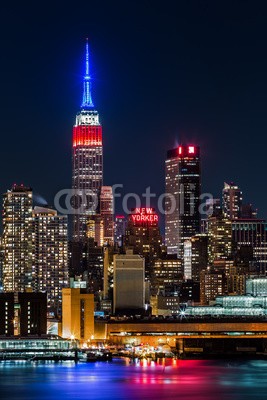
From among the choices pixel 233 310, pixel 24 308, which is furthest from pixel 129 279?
pixel 24 308

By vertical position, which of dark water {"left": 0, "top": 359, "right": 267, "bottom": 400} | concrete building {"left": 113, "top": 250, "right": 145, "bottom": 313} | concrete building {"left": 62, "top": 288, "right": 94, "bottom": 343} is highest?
concrete building {"left": 113, "top": 250, "right": 145, "bottom": 313}

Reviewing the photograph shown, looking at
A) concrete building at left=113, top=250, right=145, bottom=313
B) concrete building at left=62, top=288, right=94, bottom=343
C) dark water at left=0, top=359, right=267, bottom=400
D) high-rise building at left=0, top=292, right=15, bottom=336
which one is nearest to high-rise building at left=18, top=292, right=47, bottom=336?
high-rise building at left=0, top=292, right=15, bottom=336

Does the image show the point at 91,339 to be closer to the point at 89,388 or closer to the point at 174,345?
the point at 174,345

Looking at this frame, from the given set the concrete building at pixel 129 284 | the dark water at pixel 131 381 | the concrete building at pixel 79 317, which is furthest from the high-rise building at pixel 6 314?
the concrete building at pixel 129 284

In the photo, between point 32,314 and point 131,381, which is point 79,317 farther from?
point 131,381

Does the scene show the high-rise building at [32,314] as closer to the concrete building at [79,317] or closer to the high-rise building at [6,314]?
the high-rise building at [6,314]

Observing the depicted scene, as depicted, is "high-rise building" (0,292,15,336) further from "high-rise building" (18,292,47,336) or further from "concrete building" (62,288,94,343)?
"concrete building" (62,288,94,343)

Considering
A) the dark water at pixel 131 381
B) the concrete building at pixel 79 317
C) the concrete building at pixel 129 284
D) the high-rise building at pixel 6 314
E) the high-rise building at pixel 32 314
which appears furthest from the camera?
the concrete building at pixel 129 284

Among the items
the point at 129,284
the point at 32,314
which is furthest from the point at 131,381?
the point at 129,284
